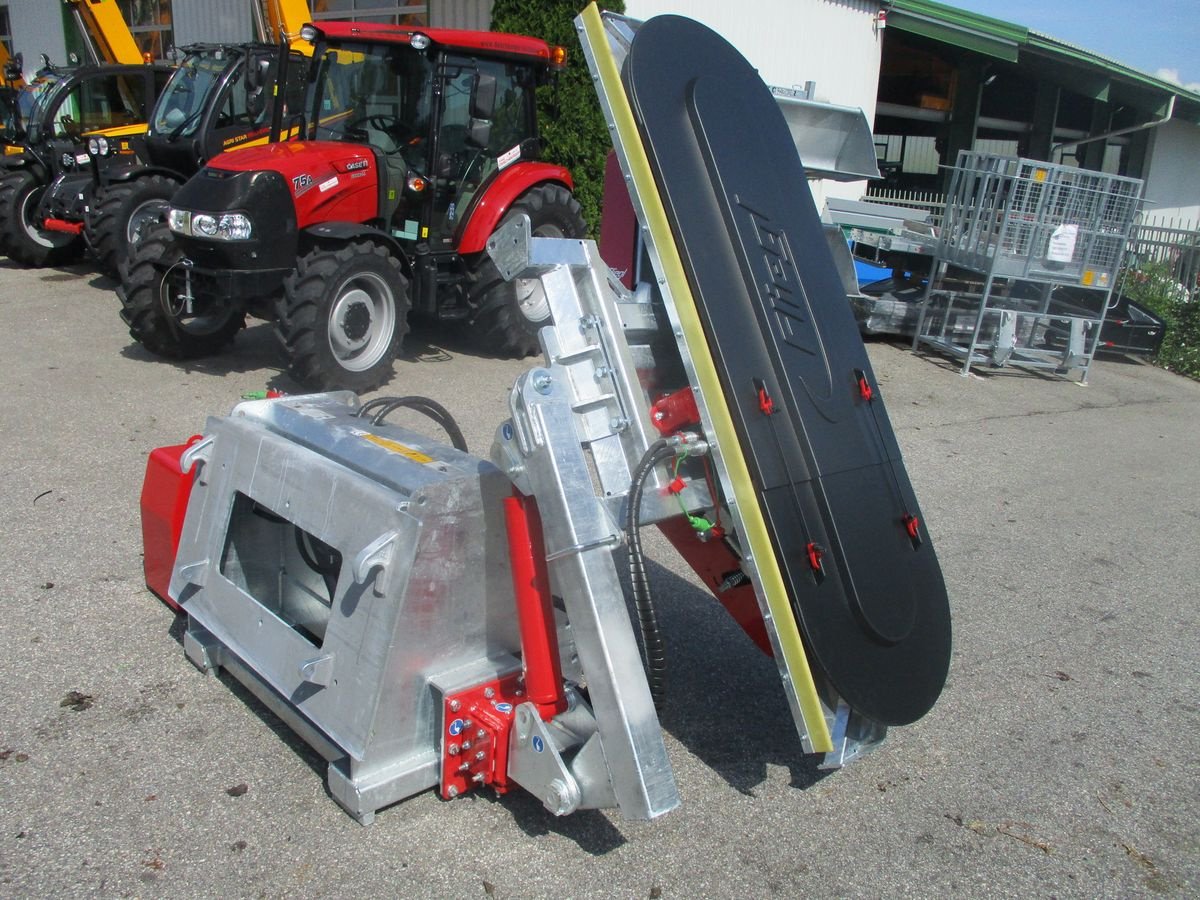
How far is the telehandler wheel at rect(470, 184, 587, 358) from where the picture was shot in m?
7.27

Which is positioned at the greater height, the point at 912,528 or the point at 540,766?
the point at 912,528

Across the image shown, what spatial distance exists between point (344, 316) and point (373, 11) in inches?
303

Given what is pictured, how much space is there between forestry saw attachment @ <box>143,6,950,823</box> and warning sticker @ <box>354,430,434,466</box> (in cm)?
1

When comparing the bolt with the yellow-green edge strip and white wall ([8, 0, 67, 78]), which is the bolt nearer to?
the yellow-green edge strip

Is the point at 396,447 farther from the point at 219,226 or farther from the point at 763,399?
the point at 219,226

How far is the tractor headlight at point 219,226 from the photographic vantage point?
19.7ft

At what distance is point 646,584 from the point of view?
2.52 metres

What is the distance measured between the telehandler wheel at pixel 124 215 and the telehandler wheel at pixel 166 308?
1712 millimetres

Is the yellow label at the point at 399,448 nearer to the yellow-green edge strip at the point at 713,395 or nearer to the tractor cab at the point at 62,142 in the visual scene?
the yellow-green edge strip at the point at 713,395

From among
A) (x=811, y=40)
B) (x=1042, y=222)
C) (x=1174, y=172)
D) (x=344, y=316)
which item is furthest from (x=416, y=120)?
(x=1174, y=172)

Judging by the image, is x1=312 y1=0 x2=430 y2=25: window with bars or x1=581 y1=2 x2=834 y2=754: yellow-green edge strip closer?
x1=581 y1=2 x2=834 y2=754: yellow-green edge strip

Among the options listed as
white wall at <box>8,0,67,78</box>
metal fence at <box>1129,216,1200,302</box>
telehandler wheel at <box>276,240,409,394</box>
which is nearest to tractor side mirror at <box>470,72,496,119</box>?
telehandler wheel at <box>276,240,409,394</box>

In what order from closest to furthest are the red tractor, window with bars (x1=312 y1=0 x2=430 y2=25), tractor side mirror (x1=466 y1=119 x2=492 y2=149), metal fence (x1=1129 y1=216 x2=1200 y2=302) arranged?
the red tractor
tractor side mirror (x1=466 y1=119 x2=492 y2=149)
window with bars (x1=312 y1=0 x2=430 y2=25)
metal fence (x1=1129 y1=216 x2=1200 y2=302)

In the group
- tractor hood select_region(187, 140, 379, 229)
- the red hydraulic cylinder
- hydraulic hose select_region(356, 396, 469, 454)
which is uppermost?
tractor hood select_region(187, 140, 379, 229)
